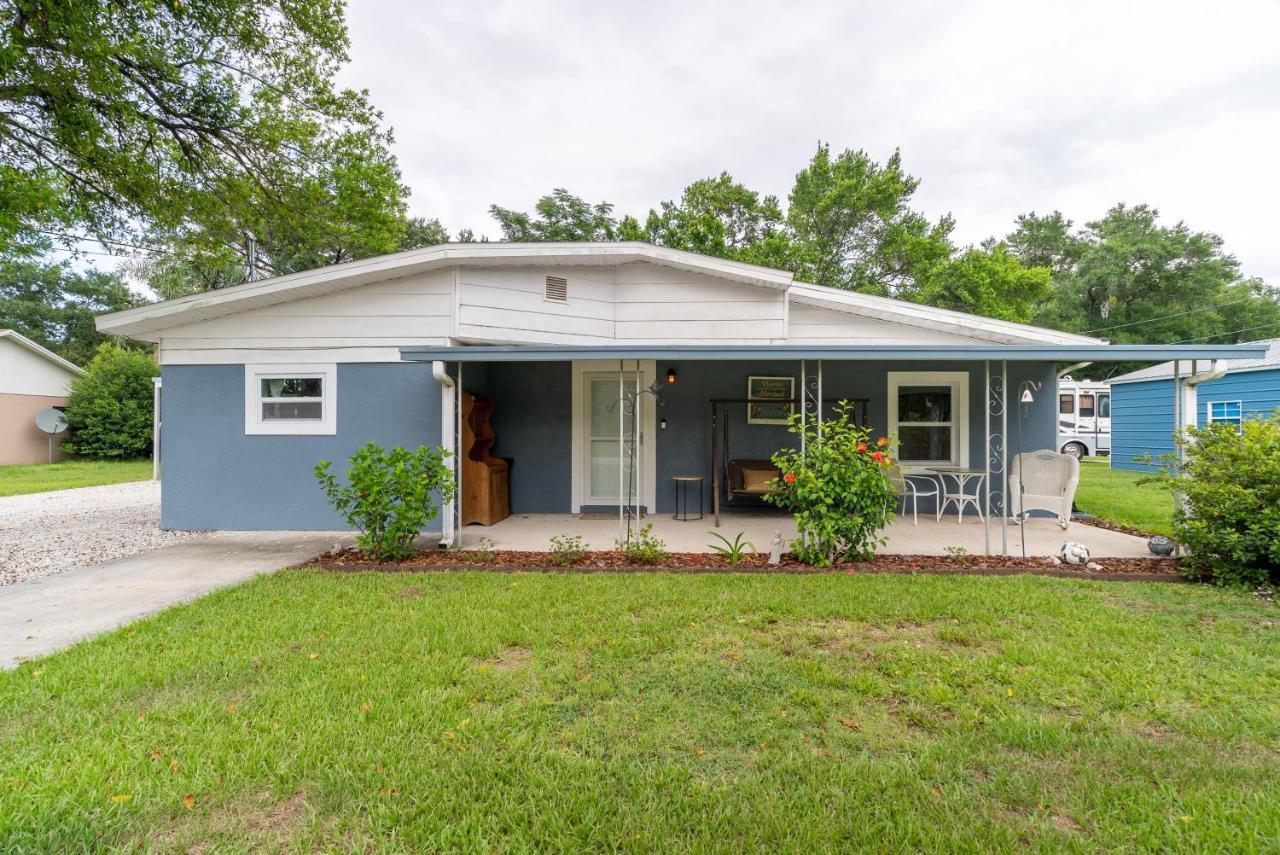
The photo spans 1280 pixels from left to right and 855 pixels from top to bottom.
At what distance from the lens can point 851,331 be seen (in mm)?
7441

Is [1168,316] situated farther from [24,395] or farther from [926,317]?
[24,395]

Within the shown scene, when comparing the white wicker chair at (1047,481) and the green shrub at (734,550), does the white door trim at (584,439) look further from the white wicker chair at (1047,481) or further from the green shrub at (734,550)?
the white wicker chair at (1047,481)

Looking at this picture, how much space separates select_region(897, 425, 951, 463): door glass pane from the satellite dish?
22276 millimetres

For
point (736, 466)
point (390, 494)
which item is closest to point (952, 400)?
point (736, 466)

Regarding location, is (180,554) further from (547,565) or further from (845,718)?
(845,718)

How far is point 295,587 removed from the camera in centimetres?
451

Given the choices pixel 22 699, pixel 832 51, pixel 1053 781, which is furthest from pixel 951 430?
pixel 832 51

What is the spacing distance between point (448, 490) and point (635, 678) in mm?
3307

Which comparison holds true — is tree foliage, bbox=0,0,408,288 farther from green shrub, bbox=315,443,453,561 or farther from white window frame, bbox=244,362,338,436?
green shrub, bbox=315,443,453,561

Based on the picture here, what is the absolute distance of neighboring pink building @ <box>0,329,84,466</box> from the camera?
1633 centimetres

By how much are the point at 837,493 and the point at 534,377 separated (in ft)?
14.6

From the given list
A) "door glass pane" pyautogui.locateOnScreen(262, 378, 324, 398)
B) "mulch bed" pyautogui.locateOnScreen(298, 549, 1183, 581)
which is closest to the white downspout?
"mulch bed" pyautogui.locateOnScreen(298, 549, 1183, 581)

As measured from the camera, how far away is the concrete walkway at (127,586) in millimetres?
3672

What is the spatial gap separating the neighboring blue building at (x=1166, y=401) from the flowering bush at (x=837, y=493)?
9.83m
